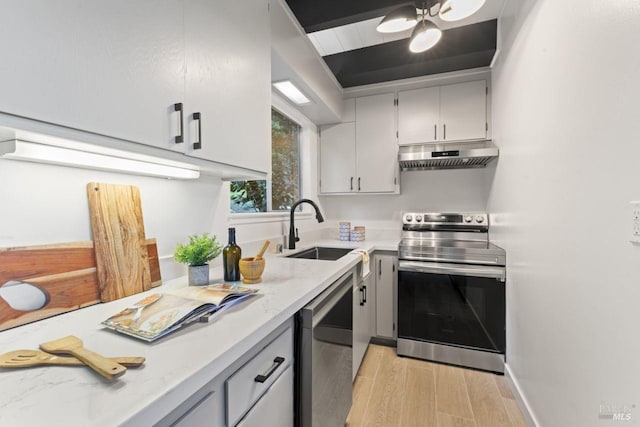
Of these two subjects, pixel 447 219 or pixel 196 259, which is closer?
pixel 196 259

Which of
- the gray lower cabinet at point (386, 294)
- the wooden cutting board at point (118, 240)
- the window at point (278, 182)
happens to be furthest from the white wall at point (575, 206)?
the window at point (278, 182)

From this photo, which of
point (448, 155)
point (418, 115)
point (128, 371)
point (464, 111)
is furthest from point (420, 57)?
point (128, 371)

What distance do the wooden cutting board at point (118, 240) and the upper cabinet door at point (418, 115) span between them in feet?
8.02

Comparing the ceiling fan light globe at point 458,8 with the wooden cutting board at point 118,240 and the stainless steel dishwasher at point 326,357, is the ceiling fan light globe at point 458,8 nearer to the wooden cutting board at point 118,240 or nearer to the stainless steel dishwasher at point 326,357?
the stainless steel dishwasher at point 326,357

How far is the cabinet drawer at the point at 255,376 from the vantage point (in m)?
0.67

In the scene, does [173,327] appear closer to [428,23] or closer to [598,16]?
[598,16]

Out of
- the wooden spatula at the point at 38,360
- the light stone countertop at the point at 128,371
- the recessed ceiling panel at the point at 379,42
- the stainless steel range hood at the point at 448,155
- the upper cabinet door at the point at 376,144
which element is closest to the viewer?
the light stone countertop at the point at 128,371

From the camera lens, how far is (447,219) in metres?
2.74

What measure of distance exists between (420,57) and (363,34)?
545 mm

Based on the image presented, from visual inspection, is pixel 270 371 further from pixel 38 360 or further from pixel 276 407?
pixel 38 360

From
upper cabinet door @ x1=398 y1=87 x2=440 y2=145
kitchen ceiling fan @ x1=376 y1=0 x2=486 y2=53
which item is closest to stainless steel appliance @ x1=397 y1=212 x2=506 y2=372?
upper cabinet door @ x1=398 y1=87 x2=440 y2=145

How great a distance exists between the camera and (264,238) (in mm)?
2066

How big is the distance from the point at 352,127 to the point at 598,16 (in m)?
2.17

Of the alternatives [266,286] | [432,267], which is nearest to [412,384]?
[432,267]
